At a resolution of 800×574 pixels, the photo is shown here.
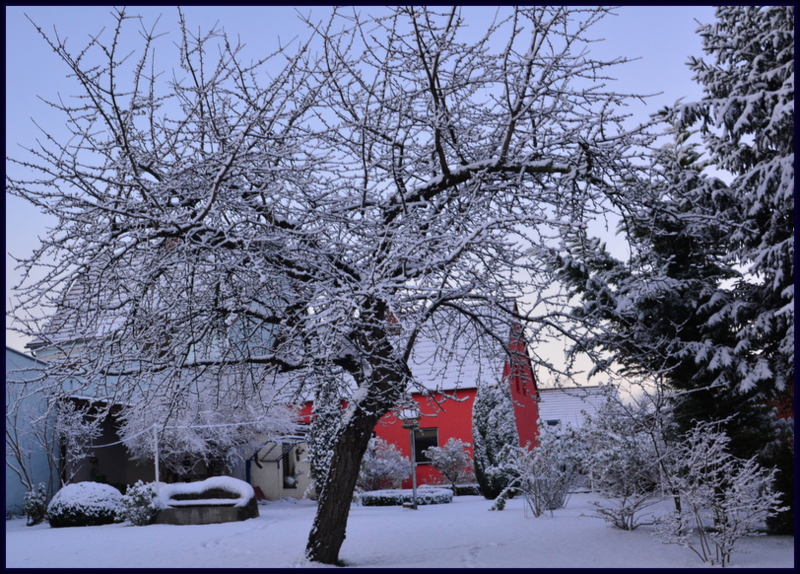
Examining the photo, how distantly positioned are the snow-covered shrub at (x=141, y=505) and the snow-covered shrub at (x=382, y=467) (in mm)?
6615

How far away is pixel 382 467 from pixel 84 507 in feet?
27.3

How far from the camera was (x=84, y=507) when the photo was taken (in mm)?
14453

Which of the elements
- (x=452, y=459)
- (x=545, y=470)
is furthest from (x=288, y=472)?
(x=545, y=470)

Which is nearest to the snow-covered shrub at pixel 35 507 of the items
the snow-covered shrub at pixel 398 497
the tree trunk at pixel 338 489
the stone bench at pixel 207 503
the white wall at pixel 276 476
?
the stone bench at pixel 207 503

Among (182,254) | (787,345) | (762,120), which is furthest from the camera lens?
(762,120)

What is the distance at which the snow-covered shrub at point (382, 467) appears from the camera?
65.4 feet

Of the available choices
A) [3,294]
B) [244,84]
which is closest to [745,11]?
[244,84]

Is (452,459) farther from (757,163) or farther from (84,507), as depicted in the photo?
(757,163)

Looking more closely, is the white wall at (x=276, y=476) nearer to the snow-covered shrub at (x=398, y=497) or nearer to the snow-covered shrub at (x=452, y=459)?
the snow-covered shrub at (x=452, y=459)

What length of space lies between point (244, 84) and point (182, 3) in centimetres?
91

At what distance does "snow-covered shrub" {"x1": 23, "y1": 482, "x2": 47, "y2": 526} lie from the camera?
15539mm

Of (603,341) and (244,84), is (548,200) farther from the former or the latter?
(244,84)

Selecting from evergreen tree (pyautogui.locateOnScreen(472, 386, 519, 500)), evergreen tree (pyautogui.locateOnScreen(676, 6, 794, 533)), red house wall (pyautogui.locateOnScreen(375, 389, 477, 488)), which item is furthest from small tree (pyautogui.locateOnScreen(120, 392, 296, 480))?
evergreen tree (pyautogui.locateOnScreen(676, 6, 794, 533))

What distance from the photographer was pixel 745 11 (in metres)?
11.3
